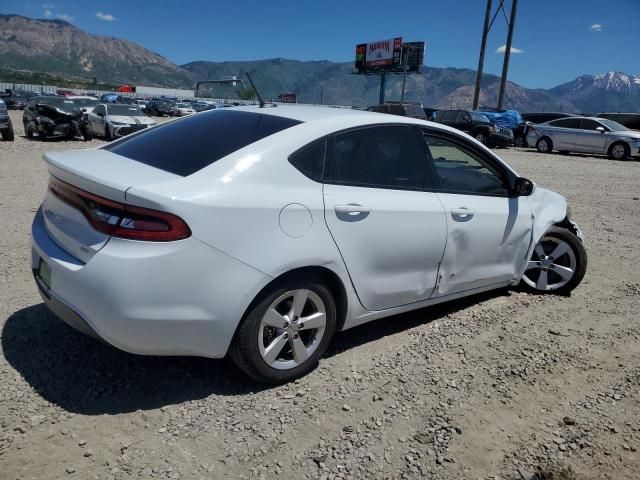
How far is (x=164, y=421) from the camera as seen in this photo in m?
2.63

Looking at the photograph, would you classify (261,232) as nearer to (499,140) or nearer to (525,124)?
(499,140)

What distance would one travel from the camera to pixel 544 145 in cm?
2150

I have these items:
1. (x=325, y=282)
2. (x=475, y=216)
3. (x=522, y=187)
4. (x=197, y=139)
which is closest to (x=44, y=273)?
(x=197, y=139)

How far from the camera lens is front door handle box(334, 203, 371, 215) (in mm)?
2928

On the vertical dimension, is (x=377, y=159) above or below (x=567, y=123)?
below

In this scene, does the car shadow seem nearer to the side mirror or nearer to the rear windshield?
the rear windshield

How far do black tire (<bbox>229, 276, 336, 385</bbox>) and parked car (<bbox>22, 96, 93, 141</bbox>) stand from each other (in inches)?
707

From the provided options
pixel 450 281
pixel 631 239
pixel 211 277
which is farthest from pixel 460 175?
pixel 631 239

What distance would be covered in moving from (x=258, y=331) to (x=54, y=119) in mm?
18311

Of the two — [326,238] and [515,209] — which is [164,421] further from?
[515,209]

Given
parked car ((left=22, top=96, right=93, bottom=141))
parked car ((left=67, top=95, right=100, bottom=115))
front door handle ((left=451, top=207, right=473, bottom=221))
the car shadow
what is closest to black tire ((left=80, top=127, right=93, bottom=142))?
parked car ((left=22, top=96, right=93, bottom=141))

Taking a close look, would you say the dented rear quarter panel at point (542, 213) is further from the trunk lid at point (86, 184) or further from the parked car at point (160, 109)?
the parked car at point (160, 109)

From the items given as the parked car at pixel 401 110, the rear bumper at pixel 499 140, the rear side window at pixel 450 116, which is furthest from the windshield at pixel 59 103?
the rear bumper at pixel 499 140

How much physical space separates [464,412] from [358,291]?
909 mm
